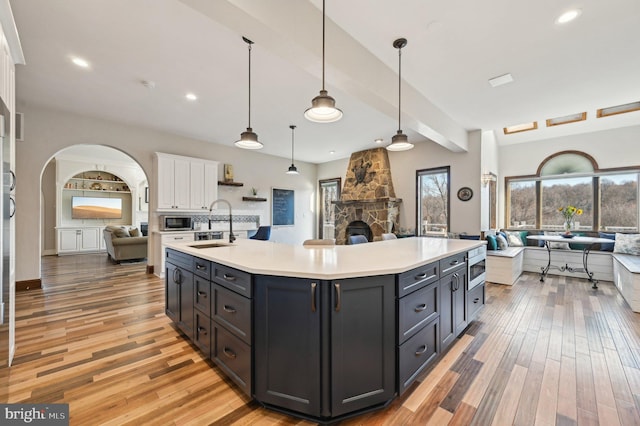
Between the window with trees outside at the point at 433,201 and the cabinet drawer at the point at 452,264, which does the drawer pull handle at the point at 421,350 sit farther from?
the window with trees outside at the point at 433,201

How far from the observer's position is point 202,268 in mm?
2139

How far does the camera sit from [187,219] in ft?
17.4

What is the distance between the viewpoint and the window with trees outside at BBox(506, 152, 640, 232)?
5.05m

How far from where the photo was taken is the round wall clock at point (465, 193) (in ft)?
17.3

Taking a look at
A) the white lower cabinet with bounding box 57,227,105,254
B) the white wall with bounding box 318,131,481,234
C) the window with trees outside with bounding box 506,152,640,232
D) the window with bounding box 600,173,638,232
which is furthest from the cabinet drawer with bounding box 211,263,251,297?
the white lower cabinet with bounding box 57,227,105,254

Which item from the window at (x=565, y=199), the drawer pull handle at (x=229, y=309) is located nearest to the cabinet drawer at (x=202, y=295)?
the drawer pull handle at (x=229, y=309)

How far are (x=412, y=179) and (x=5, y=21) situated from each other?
247 inches

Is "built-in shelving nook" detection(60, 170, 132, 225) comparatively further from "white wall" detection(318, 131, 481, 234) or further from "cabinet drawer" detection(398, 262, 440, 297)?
"cabinet drawer" detection(398, 262, 440, 297)

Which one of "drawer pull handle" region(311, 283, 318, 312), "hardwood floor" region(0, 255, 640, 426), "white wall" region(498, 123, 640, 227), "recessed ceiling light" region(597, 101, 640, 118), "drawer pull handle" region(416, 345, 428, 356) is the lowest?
"hardwood floor" region(0, 255, 640, 426)

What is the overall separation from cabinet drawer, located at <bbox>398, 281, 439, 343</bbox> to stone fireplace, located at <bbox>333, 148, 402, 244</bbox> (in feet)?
13.5

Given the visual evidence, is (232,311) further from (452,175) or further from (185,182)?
(452,175)

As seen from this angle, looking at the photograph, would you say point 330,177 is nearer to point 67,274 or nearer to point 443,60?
point 443,60

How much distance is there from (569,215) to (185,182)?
7.57 metres

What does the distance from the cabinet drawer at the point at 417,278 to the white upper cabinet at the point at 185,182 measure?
4851 millimetres
